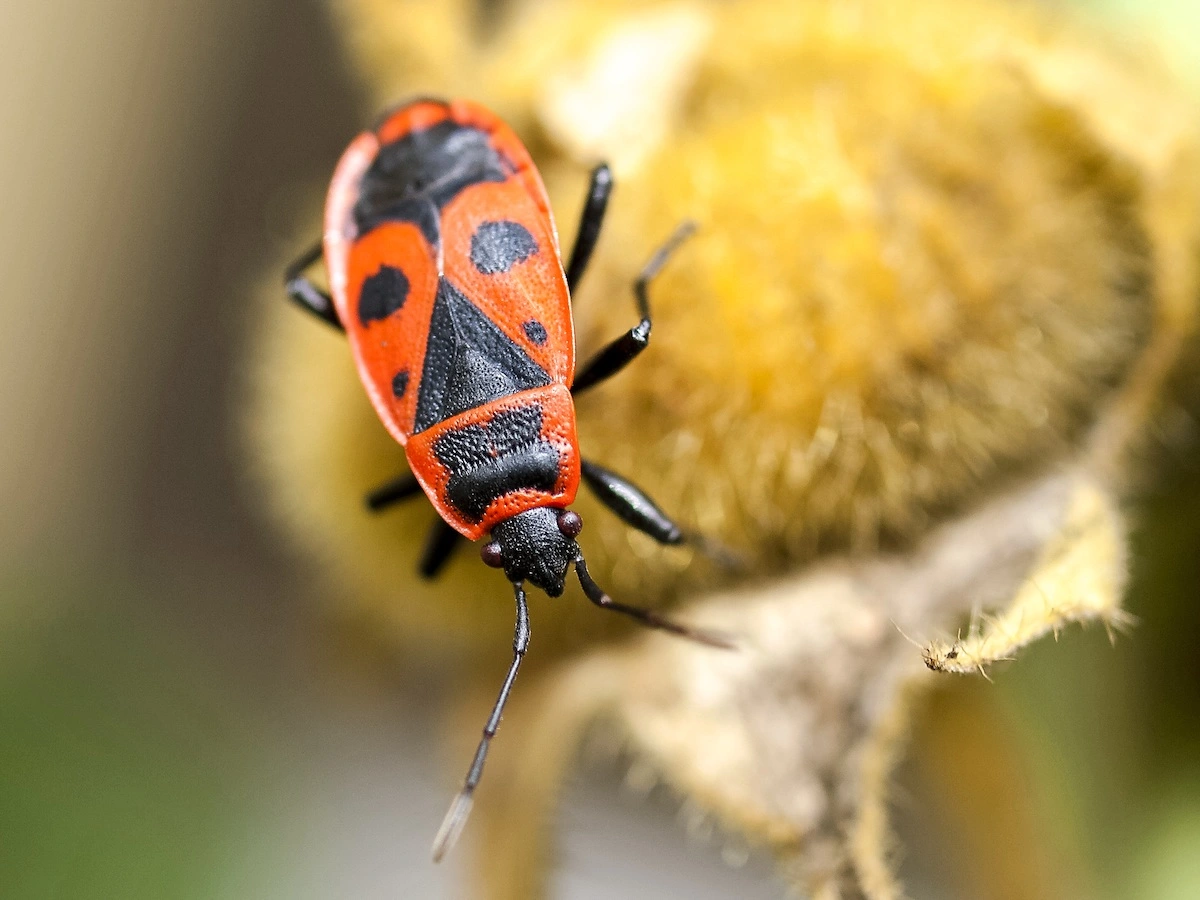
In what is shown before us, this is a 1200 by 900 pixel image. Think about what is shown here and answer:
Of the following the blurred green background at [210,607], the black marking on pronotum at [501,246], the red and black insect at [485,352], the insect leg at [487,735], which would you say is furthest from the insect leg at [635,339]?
the blurred green background at [210,607]

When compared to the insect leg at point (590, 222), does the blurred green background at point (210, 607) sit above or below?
below

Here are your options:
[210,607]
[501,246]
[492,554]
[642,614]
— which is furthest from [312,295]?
[210,607]

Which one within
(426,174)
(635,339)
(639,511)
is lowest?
(639,511)

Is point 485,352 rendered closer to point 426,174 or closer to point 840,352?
point 426,174

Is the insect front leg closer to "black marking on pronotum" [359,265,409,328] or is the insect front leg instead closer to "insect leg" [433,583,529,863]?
"insect leg" [433,583,529,863]

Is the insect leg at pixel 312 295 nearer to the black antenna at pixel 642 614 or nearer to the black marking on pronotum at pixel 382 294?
the black marking on pronotum at pixel 382 294

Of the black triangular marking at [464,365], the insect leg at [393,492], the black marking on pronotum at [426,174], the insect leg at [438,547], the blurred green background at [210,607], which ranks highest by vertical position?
the black marking on pronotum at [426,174]
